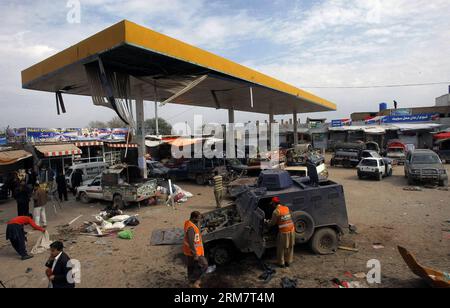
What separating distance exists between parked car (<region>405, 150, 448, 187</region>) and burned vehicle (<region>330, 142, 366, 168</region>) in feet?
23.3

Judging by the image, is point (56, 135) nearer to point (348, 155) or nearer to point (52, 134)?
point (52, 134)

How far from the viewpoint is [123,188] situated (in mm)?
11555

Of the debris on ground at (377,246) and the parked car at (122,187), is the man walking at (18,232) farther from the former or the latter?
the debris on ground at (377,246)

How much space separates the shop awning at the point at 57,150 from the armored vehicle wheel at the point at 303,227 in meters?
16.6

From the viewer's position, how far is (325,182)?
7219 mm

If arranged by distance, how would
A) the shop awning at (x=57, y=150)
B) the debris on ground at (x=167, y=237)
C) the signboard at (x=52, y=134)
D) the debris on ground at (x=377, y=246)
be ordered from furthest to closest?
the signboard at (x=52, y=134)
the shop awning at (x=57, y=150)
the debris on ground at (x=167, y=237)
the debris on ground at (x=377, y=246)

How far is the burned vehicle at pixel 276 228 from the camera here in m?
5.97

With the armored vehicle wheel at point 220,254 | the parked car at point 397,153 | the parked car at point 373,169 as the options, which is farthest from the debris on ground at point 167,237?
the parked car at point 397,153

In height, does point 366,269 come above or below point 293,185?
below
